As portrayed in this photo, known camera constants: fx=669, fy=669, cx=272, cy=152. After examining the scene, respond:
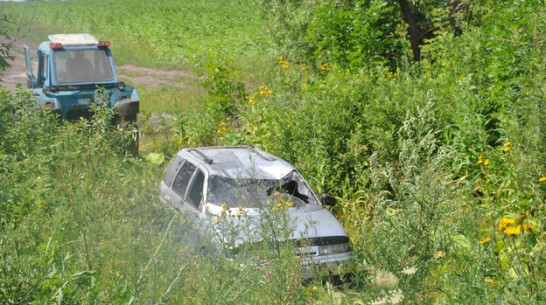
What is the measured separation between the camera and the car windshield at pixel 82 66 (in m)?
14.0

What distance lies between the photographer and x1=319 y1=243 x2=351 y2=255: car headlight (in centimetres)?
695

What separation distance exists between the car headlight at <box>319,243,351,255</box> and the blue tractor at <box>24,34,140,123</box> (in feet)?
23.8

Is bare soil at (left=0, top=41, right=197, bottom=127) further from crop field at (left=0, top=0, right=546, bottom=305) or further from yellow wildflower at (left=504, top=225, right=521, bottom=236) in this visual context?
yellow wildflower at (left=504, top=225, right=521, bottom=236)

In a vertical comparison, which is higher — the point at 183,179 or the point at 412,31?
the point at 412,31

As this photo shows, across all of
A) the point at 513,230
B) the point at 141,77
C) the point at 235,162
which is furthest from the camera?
the point at 141,77

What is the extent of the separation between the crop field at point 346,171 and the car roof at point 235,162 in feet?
2.22

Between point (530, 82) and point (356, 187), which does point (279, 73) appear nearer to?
point (356, 187)

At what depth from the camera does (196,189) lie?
8.02m

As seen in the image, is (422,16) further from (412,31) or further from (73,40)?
(73,40)

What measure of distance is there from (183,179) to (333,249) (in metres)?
2.38

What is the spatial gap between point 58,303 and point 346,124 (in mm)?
7515

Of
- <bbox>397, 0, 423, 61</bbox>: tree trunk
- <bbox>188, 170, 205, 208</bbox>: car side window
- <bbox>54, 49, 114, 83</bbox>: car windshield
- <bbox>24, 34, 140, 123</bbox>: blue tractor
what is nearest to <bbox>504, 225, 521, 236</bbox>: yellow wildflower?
<bbox>188, 170, 205, 208</bbox>: car side window

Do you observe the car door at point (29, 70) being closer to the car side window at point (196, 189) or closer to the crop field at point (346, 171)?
the crop field at point (346, 171)

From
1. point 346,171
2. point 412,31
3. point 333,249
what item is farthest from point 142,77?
point 333,249
